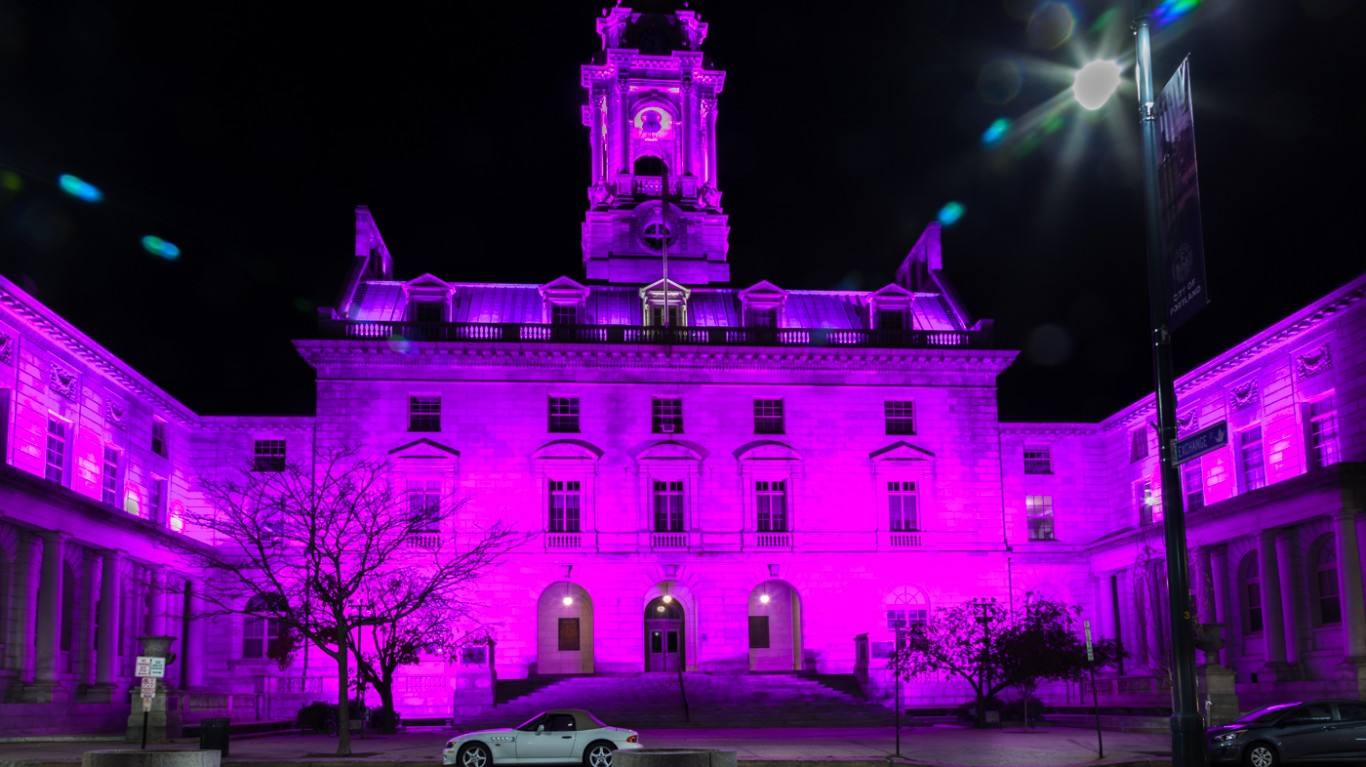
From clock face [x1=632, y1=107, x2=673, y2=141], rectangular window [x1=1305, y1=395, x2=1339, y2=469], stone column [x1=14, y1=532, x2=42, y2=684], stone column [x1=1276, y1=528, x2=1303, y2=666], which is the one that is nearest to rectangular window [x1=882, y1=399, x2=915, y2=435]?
rectangular window [x1=1305, y1=395, x2=1339, y2=469]

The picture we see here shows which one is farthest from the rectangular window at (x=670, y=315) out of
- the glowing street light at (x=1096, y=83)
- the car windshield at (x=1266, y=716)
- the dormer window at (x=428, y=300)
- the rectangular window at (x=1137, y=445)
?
the glowing street light at (x=1096, y=83)

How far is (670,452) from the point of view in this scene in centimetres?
5372

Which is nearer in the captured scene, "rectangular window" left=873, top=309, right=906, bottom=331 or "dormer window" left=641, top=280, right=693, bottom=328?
"dormer window" left=641, top=280, right=693, bottom=328

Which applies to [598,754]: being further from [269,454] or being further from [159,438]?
[159,438]

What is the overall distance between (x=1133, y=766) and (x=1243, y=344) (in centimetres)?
2488

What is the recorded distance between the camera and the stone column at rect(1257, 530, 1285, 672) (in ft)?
141

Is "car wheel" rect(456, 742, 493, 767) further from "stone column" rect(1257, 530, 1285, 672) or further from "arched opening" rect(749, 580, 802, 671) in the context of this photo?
"arched opening" rect(749, 580, 802, 671)

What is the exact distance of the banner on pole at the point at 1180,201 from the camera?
16.1 metres

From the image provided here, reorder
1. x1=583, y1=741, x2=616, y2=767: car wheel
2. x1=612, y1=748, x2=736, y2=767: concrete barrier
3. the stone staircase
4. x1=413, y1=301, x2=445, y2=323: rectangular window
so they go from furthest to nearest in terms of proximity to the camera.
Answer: x1=413, y1=301, x2=445, y2=323: rectangular window → the stone staircase → x1=583, y1=741, x2=616, y2=767: car wheel → x1=612, y1=748, x2=736, y2=767: concrete barrier

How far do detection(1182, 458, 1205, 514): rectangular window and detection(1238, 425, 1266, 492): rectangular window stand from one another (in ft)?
11.1

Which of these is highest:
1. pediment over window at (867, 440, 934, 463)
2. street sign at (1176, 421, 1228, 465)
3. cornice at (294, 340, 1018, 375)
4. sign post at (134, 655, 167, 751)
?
cornice at (294, 340, 1018, 375)

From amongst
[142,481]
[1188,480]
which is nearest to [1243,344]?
[1188,480]

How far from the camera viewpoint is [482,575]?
51688 millimetres

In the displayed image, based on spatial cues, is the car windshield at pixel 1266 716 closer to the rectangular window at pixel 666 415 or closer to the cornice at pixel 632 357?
the cornice at pixel 632 357
